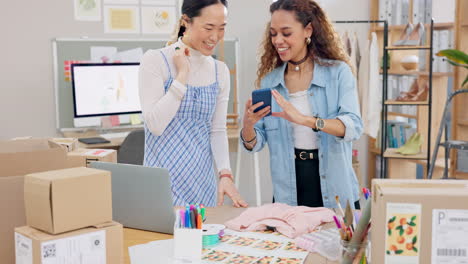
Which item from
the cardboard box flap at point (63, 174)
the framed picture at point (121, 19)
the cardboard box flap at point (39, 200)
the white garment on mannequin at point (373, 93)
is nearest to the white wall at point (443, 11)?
the white garment on mannequin at point (373, 93)

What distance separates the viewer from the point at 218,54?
4.87m

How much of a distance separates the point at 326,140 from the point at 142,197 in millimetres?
790

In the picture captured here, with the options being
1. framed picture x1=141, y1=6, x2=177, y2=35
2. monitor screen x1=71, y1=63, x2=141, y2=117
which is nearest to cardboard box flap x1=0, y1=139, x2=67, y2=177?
monitor screen x1=71, y1=63, x2=141, y2=117

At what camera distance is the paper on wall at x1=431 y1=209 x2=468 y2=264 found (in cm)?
121

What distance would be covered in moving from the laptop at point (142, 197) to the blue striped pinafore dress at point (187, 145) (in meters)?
0.37

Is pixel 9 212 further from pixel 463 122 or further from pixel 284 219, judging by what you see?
pixel 463 122

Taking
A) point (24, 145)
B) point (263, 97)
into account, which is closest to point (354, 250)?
point (263, 97)

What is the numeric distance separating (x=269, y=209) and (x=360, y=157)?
388 cm

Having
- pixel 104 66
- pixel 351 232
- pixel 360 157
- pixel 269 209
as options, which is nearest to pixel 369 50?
pixel 360 157

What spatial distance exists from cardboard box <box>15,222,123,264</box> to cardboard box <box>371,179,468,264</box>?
0.58 metres

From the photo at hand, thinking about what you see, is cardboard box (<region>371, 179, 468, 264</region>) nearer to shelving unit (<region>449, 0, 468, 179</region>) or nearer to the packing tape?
the packing tape

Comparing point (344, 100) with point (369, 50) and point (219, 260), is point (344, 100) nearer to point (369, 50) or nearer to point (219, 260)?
point (219, 260)

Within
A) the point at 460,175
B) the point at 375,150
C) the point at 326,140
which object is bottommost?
the point at 460,175

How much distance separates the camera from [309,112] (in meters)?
2.24
